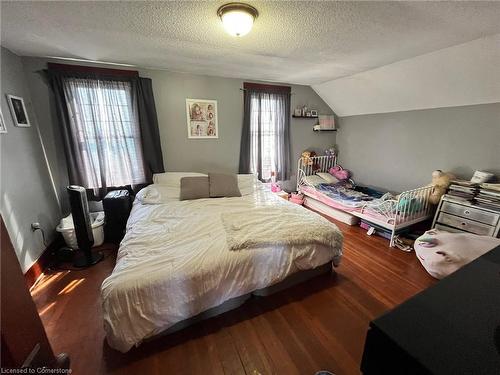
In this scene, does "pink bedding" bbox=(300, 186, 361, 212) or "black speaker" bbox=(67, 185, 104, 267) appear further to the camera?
"pink bedding" bbox=(300, 186, 361, 212)

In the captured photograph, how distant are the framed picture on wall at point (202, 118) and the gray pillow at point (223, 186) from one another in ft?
2.48

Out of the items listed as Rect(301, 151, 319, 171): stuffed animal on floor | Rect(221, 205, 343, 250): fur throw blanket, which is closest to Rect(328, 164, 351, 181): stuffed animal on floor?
Rect(301, 151, 319, 171): stuffed animal on floor

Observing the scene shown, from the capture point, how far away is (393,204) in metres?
2.69

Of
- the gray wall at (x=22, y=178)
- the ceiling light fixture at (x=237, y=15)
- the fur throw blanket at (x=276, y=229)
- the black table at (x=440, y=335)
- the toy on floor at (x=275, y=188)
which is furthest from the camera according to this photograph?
the toy on floor at (x=275, y=188)

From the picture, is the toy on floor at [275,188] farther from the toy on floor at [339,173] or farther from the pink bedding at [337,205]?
the toy on floor at [339,173]

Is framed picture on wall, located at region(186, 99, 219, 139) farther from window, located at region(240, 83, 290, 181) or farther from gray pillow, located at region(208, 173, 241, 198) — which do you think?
gray pillow, located at region(208, 173, 241, 198)

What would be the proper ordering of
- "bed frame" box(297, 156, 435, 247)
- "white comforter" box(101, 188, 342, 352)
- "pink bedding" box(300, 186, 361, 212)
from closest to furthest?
"white comforter" box(101, 188, 342, 352) < "bed frame" box(297, 156, 435, 247) < "pink bedding" box(300, 186, 361, 212)

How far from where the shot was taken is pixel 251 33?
1.78m

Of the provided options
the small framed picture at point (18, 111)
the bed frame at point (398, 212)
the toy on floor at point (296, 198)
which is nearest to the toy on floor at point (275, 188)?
the toy on floor at point (296, 198)

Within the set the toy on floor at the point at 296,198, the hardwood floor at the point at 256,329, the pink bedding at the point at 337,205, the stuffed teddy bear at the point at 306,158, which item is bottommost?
the hardwood floor at the point at 256,329

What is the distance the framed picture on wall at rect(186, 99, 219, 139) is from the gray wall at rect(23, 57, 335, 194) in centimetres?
7

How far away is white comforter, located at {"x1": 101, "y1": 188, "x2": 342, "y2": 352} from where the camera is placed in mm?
1245

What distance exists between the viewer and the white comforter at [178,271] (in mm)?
1245

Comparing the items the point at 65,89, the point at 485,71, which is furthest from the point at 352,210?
the point at 65,89
